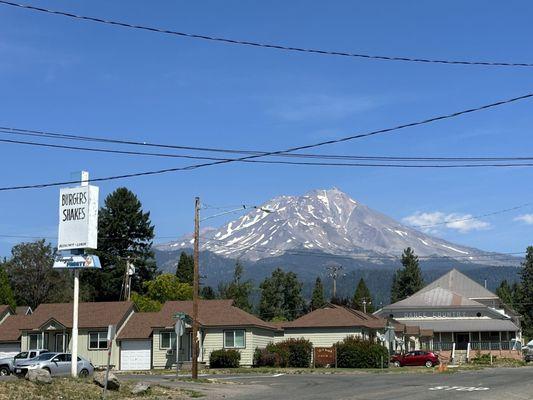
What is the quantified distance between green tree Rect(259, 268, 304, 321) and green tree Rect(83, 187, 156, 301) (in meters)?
30.9

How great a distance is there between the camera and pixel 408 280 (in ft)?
451

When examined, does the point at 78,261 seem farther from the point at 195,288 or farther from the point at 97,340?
the point at 97,340

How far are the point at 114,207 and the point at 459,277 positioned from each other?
50.3m

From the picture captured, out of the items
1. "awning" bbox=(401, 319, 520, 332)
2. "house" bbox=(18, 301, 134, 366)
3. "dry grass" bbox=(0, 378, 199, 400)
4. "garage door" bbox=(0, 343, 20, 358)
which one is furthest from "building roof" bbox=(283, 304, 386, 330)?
"dry grass" bbox=(0, 378, 199, 400)

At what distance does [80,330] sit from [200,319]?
9.77 metres

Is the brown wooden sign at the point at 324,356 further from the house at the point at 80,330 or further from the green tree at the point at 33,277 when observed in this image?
the green tree at the point at 33,277

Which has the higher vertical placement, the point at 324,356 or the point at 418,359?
the point at 324,356

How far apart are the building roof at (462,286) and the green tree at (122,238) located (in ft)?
125

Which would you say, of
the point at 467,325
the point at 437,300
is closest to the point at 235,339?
the point at 467,325

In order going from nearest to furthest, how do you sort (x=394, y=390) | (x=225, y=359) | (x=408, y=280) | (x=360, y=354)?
(x=394, y=390)
(x=225, y=359)
(x=360, y=354)
(x=408, y=280)

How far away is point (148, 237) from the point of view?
106 m

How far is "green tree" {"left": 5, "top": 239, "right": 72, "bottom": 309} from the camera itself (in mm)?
88625

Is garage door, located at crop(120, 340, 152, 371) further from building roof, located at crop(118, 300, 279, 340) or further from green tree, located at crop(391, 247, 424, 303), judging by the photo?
green tree, located at crop(391, 247, 424, 303)

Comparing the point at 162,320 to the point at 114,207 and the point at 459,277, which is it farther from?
the point at 459,277
